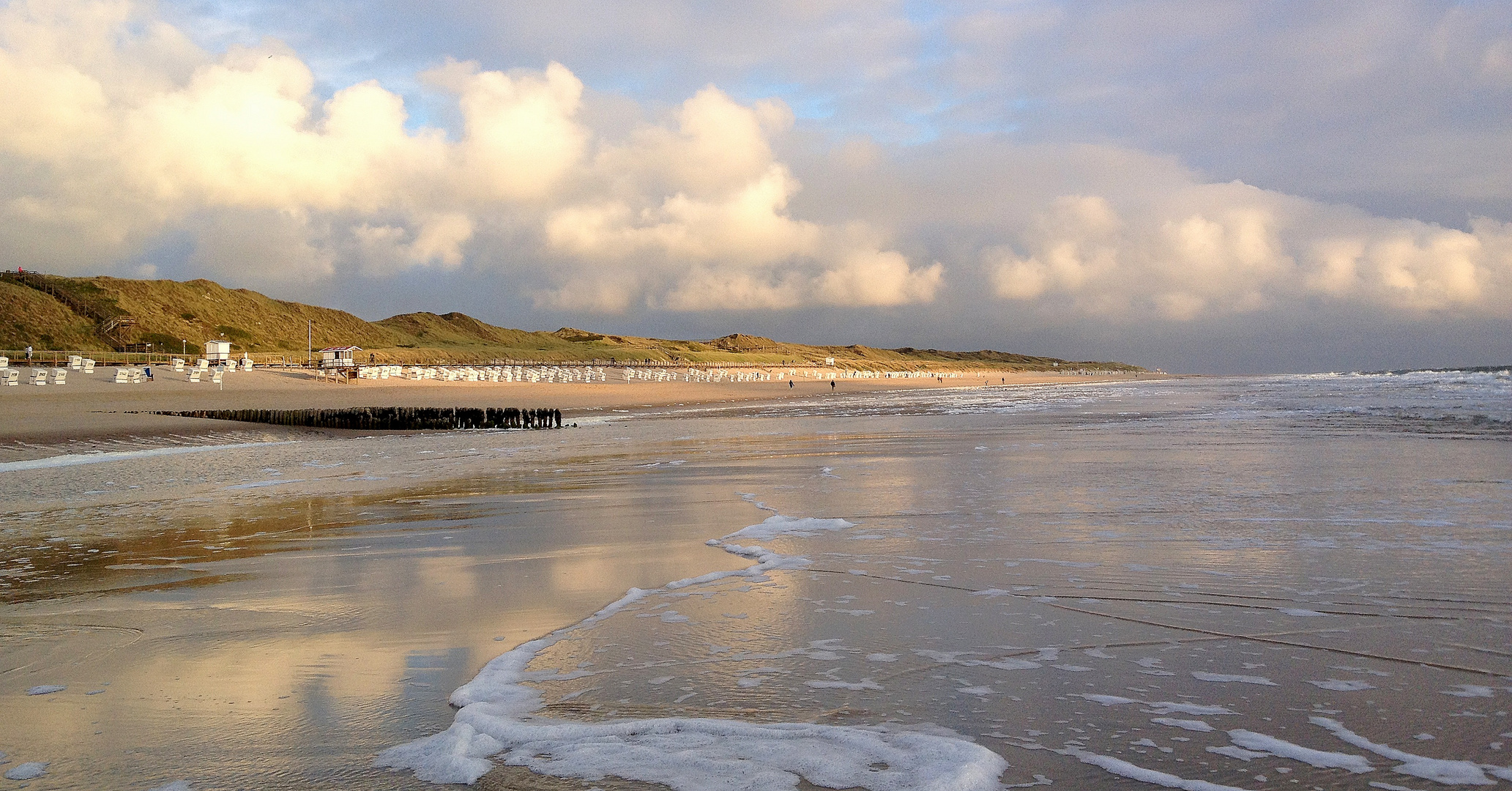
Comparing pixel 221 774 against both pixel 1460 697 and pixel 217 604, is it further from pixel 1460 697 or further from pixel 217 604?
pixel 1460 697

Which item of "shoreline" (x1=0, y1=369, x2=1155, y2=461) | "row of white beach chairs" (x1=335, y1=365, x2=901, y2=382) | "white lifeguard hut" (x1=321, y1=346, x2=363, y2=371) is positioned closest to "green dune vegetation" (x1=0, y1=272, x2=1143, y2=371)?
"row of white beach chairs" (x1=335, y1=365, x2=901, y2=382)

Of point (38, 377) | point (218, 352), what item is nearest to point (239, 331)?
point (218, 352)

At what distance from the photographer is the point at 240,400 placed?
132ft

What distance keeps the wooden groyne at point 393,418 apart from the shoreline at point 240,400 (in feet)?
3.63

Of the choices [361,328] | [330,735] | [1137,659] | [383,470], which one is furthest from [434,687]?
[361,328]

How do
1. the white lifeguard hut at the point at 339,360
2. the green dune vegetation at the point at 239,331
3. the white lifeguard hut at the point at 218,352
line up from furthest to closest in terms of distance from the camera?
the green dune vegetation at the point at 239,331 → the white lifeguard hut at the point at 339,360 → the white lifeguard hut at the point at 218,352

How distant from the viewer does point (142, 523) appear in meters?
9.45

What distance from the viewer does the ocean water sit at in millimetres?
3305

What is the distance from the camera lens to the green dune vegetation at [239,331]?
107 m

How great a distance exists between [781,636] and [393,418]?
95.8ft

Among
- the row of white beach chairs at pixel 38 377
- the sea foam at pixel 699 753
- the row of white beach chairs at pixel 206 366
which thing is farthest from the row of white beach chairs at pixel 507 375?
the sea foam at pixel 699 753

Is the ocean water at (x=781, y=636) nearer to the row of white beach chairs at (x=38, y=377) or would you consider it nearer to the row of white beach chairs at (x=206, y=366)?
the row of white beach chairs at (x=38, y=377)

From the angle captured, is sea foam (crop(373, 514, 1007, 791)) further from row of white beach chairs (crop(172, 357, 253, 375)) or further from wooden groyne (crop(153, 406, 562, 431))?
row of white beach chairs (crop(172, 357, 253, 375))

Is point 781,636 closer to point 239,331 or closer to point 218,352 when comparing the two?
point 218,352
